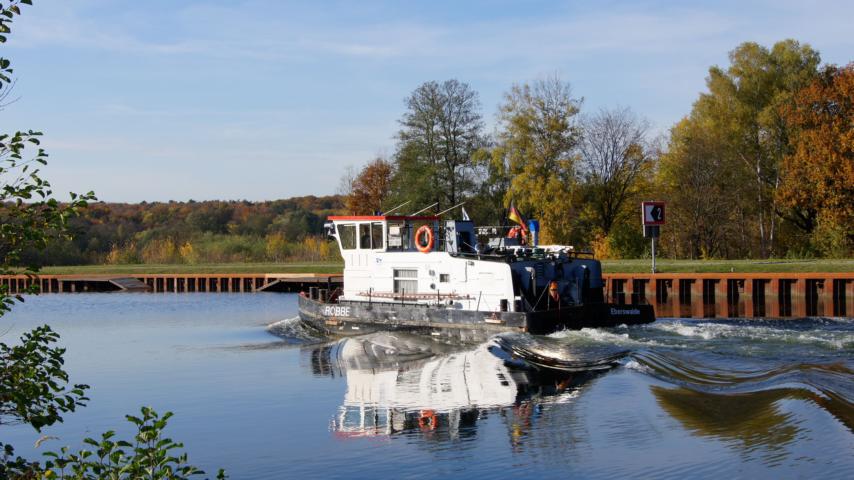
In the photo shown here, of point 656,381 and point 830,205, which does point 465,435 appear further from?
point 830,205

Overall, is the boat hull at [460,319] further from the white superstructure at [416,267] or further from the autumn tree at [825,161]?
the autumn tree at [825,161]

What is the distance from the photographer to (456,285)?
26.5 m

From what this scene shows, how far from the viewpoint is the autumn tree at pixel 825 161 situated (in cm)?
4719

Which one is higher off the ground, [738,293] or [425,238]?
[425,238]

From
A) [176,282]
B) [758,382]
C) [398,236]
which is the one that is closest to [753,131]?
[398,236]

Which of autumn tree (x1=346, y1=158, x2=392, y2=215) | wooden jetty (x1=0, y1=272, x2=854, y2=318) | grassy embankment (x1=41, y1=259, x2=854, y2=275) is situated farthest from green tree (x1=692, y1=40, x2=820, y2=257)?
autumn tree (x1=346, y1=158, x2=392, y2=215)

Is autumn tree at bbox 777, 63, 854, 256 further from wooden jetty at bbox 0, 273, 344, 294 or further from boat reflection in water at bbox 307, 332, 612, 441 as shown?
boat reflection in water at bbox 307, 332, 612, 441

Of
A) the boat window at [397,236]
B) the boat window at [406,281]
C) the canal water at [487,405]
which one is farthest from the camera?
the boat window at [397,236]

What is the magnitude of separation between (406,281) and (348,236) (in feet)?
9.15

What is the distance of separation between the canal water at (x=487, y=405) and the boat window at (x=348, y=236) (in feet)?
10.6

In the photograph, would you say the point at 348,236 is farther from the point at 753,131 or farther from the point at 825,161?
the point at 753,131

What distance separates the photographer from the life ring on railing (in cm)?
2659

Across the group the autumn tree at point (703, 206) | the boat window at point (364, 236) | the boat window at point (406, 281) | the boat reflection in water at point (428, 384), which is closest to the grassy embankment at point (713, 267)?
the autumn tree at point (703, 206)

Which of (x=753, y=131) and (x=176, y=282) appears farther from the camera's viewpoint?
(x=176, y=282)
